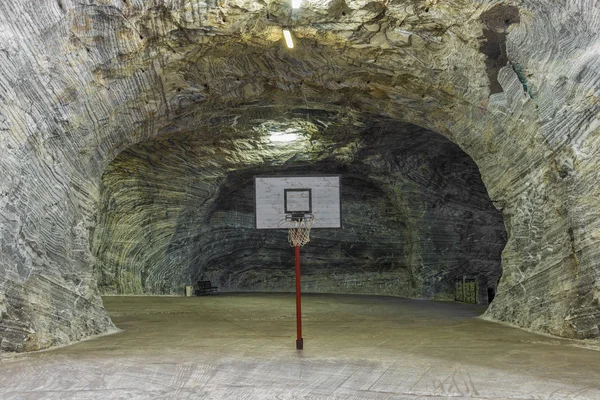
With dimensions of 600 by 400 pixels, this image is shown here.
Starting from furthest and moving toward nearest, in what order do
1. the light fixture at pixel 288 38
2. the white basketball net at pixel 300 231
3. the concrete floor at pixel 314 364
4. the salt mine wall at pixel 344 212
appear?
the salt mine wall at pixel 344 212
the light fixture at pixel 288 38
the white basketball net at pixel 300 231
the concrete floor at pixel 314 364

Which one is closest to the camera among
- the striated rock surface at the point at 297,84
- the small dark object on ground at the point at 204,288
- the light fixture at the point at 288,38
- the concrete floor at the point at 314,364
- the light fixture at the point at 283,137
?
the concrete floor at the point at 314,364

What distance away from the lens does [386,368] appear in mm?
4977

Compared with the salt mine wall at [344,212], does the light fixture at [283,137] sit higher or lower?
higher

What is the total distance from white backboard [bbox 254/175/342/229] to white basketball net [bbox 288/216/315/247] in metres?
0.07

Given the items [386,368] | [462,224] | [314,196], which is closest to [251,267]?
[462,224]

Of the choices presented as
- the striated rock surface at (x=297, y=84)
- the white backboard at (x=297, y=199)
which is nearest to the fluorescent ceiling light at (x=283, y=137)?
the striated rock surface at (x=297, y=84)

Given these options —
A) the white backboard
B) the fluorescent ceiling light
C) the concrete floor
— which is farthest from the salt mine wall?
the white backboard

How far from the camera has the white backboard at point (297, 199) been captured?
6375 millimetres

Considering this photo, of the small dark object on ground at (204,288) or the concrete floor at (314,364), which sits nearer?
the concrete floor at (314,364)

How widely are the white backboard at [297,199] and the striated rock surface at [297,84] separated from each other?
1.96m

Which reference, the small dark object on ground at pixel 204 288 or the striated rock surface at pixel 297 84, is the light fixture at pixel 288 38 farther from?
the small dark object on ground at pixel 204 288

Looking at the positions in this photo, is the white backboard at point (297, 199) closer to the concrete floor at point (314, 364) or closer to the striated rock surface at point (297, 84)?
the concrete floor at point (314, 364)

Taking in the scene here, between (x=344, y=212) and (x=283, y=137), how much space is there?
3930mm

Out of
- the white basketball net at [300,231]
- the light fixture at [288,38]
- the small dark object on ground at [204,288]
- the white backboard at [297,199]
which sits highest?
the light fixture at [288,38]
